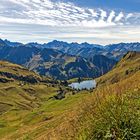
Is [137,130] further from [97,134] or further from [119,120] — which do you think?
[97,134]

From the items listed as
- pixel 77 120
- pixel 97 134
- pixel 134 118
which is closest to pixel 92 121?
pixel 97 134

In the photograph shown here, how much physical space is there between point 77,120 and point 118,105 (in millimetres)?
3020

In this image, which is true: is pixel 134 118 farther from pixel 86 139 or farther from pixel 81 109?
pixel 81 109

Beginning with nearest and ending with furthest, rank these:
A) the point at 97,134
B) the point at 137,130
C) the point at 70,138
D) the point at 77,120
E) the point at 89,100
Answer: the point at 137,130 < the point at 97,134 < the point at 70,138 < the point at 77,120 < the point at 89,100

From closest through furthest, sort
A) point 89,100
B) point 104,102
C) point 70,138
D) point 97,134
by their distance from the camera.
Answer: point 97,134 < point 104,102 < point 70,138 < point 89,100

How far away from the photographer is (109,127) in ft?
35.3

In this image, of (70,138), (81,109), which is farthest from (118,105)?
(81,109)

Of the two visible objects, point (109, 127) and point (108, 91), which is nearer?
point (109, 127)

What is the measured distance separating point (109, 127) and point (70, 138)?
2529 millimetres

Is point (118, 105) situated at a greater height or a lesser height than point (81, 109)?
greater

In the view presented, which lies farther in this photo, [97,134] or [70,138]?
[70,138]

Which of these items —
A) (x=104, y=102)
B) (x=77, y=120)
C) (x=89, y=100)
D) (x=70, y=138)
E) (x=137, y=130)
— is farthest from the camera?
(x=89, y=100)

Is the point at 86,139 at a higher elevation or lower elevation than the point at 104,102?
lower

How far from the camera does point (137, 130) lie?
10180 millimetres
